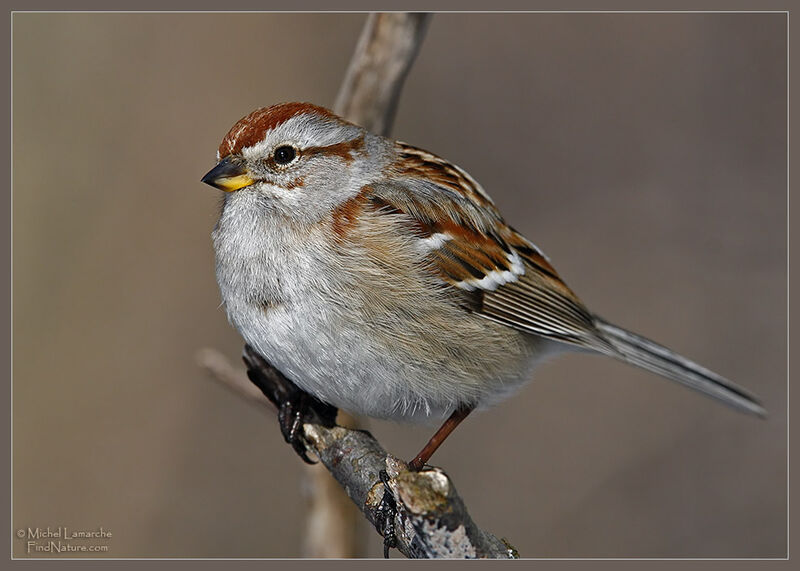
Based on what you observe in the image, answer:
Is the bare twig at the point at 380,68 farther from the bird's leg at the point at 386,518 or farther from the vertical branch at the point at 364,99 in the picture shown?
the bird's leg at the point at 386,518

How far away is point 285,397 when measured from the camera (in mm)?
3760

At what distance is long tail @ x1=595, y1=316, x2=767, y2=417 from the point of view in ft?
13.3

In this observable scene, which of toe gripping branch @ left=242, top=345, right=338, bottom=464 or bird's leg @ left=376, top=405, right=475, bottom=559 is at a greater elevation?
toe gripping branch @ left=242, top=345, right=338, bottom=464

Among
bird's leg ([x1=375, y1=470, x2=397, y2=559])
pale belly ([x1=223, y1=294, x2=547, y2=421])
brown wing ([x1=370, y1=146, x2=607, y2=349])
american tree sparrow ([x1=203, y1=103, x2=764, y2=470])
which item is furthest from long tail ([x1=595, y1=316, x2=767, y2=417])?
bird's leg ([x1=375, y1=470, x2=397, y2=559])

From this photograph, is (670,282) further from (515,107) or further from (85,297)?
(85,297)

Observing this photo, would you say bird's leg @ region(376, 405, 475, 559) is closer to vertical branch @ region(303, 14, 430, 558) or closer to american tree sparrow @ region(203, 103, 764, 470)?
american tree sparrow @ region(203, 103, 764, 470)

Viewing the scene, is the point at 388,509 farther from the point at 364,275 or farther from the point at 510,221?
the point at 510,221

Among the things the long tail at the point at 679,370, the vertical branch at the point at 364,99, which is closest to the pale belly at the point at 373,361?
the long tail at the point at 679,370

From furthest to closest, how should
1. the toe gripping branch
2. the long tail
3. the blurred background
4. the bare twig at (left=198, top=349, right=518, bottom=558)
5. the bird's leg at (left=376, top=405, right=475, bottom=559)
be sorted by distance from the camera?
the blurred background, the long tail, the toe gripping branch, the bird's leg at (left=376, top=405, right=475, bottom=559), the bare twig at (left=198, top=349, right=518, bottom=558)

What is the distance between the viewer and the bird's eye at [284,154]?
3.38 metres

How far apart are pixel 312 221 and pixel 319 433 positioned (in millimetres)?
908

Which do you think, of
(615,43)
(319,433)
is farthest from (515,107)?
(319,433)

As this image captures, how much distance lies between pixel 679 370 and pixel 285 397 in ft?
6.21

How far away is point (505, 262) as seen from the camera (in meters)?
3.85
